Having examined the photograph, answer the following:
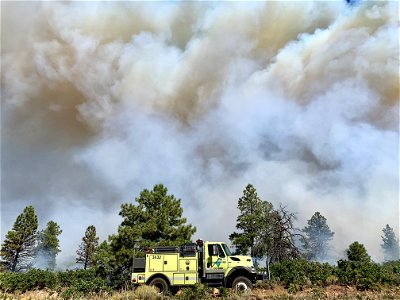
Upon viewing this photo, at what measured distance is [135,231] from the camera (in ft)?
98.7

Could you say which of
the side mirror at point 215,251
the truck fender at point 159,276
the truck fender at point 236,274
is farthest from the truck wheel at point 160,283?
the truck fender at point 236,274

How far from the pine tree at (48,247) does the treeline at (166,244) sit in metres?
0.93

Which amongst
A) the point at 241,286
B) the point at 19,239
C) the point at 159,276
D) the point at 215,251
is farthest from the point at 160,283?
the point at 19,239

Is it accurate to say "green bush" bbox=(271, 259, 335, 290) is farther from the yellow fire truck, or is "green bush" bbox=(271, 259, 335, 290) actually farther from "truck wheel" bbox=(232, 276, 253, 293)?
"truck wheel" bbox=(232, 276, 253, 293)

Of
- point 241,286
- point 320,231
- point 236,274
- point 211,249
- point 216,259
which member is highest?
point 320,231

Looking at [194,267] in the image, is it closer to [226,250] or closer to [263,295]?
[226,250]

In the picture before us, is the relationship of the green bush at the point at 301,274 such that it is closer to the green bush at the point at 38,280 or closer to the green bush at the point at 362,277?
the green bush at the point at 362,277

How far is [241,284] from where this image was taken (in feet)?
62.9

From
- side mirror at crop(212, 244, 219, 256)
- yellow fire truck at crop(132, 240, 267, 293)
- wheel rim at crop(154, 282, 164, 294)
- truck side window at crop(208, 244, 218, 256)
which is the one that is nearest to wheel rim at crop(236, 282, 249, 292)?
yellow fire truck at crop(132, 240, 267, 293)

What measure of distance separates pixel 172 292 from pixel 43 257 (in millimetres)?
52205

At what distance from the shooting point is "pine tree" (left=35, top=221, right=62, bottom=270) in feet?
208

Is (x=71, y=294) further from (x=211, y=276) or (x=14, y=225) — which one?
(x=14, y=225)

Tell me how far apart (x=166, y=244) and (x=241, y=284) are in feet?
39.0

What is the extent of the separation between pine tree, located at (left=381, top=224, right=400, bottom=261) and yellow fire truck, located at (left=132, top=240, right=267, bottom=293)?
339 feet
